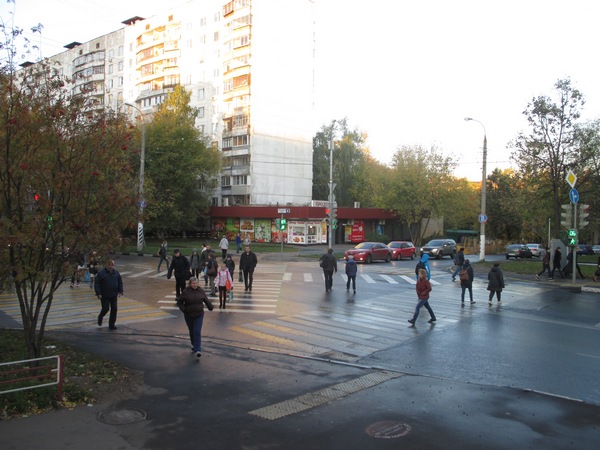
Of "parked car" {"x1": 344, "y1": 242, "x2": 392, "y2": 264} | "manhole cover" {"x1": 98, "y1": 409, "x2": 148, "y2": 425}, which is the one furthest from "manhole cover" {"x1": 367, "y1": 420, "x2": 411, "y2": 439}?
"parked car" {"x1": 344, "y1": 242, "x2": 392, "y2": 264}

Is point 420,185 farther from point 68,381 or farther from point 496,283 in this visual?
point 68,381

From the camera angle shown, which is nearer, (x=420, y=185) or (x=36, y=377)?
(x=36, y=377)

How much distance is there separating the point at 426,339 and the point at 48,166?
8.78 m

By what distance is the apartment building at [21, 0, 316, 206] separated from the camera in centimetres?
5975

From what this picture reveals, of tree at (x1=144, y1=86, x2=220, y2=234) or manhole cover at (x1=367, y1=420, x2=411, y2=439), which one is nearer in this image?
manhole cover at (x1=367, y1=420, x2=411, y2=439)

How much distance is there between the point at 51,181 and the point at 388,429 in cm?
617

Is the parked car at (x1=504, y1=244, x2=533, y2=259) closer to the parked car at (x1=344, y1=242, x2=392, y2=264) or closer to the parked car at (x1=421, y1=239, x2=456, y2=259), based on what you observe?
the parked car at (x1=421, y1=239, x2=456, y2=259)

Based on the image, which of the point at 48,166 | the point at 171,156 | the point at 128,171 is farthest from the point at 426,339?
the point at 171,156

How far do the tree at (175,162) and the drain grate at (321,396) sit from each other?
3926 cm

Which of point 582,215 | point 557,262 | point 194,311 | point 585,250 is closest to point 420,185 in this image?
point 585,250

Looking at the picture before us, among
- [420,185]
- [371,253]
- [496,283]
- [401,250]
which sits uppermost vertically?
[420,185]

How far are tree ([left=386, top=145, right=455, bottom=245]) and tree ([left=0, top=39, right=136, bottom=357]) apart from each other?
158 feet

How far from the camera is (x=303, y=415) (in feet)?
21.9

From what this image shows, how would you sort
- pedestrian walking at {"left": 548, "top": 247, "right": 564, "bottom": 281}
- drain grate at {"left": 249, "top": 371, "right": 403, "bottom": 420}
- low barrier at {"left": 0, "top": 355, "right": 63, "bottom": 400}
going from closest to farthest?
low barrier at {"left": 0, "top": 355, "right": 63, "bottom": 400} → drain grate at {"left": 249, "top": 371, "right": 403, "bottom": 420} → pedestrian walking at {"left": 548, "top": 247, "right": 564, "bottom": 281}
